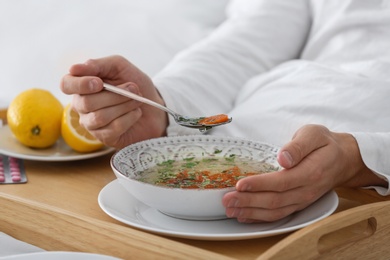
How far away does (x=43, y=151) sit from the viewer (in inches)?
46.1

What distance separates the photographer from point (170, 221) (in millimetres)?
844

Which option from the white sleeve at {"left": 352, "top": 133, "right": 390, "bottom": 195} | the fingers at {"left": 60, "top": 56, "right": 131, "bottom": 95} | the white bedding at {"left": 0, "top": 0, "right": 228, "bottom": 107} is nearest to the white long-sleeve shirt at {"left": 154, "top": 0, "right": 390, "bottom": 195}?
the white sleeve at {"left": 352, "top": 133, "right": 390, "bottom": 195}

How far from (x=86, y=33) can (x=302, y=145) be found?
103cm

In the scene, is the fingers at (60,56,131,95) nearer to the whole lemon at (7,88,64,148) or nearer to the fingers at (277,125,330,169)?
the whole lemon at (7,88,64,148)

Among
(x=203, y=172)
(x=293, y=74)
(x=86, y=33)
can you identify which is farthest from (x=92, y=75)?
(x=86, y=33)

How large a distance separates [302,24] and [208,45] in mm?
218

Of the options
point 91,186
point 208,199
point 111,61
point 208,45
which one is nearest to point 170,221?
point 208,199

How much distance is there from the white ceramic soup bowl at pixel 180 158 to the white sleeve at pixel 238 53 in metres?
0.28

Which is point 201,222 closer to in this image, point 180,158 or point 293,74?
point 180,158

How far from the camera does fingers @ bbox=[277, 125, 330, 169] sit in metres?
0.82

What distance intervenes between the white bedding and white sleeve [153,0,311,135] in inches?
10.5

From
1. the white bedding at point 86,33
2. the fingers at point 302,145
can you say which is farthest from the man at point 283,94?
the white bedding at point 86,33

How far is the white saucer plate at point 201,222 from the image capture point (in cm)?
78

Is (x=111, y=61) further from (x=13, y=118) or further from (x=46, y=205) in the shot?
(x=46, y=205)
